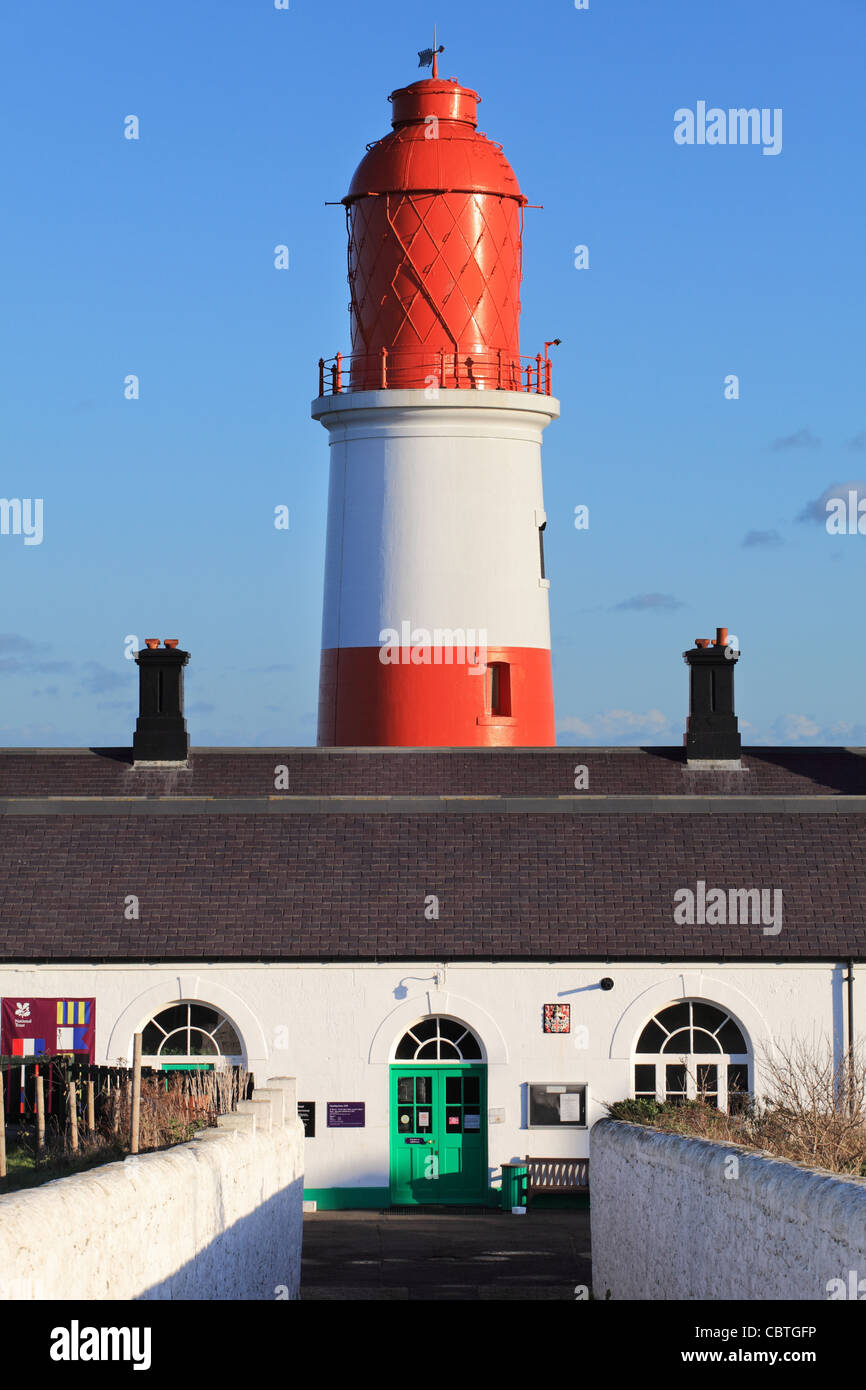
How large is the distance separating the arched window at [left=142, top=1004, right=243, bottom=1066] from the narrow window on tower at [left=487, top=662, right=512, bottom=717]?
905 centimetres

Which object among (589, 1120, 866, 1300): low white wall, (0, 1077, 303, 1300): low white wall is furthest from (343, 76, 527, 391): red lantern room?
(589, 1120, 866, 1300): low white wall

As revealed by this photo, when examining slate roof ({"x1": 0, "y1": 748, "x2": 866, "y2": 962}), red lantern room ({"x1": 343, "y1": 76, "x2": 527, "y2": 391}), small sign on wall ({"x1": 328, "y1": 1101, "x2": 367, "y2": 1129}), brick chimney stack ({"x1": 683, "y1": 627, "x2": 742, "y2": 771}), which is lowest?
small sign on wall ({"x1": 328, "y1": 1101, "x2": 367, "y2": 1129})

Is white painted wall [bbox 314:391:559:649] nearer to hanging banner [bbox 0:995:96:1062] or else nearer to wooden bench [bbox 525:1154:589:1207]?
hanging banner [bbox 0:995:96:1062]

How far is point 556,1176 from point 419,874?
457cm

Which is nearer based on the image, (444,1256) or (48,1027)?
(444,1256)

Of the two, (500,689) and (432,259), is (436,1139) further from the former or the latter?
(432,259)

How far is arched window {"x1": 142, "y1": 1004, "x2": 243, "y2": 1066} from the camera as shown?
2589 centimetres

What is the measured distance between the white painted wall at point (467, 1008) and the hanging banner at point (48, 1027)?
0.45ft

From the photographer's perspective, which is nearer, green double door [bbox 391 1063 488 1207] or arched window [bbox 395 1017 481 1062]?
green double door [bbox 391 1063 488 1207]

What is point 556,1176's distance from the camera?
84.0ft

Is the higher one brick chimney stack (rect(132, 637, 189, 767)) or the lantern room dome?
the lantern room dome

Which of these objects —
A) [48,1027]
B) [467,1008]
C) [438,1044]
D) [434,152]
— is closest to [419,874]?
[467,1008]

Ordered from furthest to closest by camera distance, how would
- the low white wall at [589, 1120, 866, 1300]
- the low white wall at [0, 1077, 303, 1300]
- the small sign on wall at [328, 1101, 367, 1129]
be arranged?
the small sign on wall at [328, 1101, 367, 1129] → the low white wall at [589, 1120, 866, 1300] → the low white wall at [0, 1077, 303, 1300]
